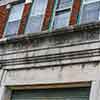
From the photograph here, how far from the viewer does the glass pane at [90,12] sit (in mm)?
10609

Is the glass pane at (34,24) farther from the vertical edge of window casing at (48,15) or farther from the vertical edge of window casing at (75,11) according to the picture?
the vertical edge of window casing at (75,11)

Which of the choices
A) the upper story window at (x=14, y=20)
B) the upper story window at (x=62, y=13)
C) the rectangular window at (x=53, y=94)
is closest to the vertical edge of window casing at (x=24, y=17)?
the upper story window at (x=14, y=20)

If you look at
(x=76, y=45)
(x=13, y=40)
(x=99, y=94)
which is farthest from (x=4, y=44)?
(x=99, y=94)

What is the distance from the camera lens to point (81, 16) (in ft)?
35.5

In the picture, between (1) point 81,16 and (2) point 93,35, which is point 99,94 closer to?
(2) point 93,35

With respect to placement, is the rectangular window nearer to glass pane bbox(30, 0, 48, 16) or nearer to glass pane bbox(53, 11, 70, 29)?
glass pane bbox(53, 11, 70, 29)

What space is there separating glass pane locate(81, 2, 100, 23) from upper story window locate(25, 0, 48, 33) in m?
1.63

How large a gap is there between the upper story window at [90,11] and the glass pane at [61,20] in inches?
23.7

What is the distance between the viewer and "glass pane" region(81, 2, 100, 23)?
10.6 metres

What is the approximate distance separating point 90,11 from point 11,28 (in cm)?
328

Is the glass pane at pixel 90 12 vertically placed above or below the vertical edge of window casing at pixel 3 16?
below

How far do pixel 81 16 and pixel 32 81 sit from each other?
255cm

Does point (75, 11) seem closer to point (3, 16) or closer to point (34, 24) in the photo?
point (34, 24)

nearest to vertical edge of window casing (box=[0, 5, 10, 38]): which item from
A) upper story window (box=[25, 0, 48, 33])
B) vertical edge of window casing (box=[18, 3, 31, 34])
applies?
vertical edge of window casing (box=[18, 3, 31, 34])
